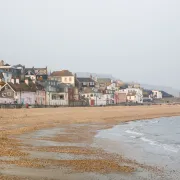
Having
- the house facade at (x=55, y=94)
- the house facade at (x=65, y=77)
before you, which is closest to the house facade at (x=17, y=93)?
the house facade at (x=55, y=94)

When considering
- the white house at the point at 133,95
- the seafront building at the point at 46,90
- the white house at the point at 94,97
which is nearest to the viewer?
the seafront building at the point at 46,90

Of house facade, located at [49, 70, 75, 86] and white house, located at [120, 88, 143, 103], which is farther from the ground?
house facade, located at [49, 70, 75, 86]

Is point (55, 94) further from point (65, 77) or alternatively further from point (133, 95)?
point (133, 95)

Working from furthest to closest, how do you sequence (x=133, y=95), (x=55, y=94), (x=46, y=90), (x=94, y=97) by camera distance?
(x=133, y=95)
(x=94, y=97)
(x=55, y=94)
(x=46, y=90)

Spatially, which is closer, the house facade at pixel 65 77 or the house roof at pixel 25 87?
the house roof at pixel 25 87

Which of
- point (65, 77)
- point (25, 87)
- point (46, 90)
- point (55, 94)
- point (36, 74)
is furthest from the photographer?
A: point (65, 77)

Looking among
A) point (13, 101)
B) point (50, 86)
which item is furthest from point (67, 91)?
Result: point (13, 101)

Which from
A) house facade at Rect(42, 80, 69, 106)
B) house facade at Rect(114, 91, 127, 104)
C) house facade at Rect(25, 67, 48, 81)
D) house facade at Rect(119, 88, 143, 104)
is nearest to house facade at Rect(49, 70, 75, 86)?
house facade at Rect(25, 67, 48, 81)

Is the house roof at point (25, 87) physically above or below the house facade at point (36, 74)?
below

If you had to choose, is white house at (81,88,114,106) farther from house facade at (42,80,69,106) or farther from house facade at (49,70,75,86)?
house facade at (42,80,69,106)

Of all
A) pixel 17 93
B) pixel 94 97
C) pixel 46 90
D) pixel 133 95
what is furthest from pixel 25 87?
pixel 133 95

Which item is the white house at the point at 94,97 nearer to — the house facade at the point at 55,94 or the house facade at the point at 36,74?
the house facade at the point at 36,74

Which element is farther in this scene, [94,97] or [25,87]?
→ [94,97]

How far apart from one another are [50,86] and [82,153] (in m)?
72.1
